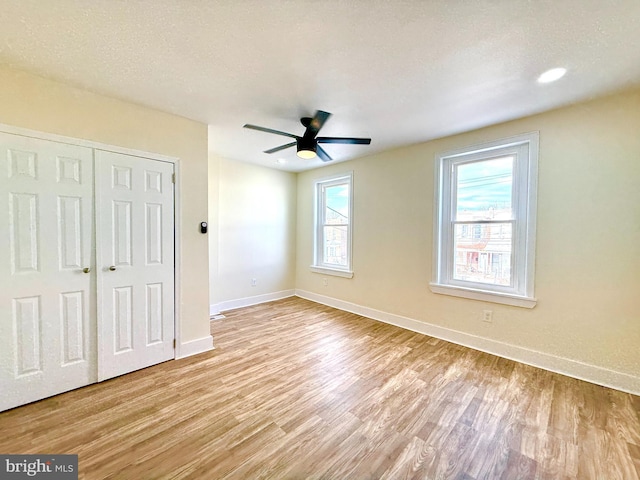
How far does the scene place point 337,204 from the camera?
4699mm

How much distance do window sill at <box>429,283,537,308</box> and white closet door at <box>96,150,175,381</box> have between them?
3.10 meters

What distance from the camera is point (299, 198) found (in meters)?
5.24

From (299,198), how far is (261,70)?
337 cm

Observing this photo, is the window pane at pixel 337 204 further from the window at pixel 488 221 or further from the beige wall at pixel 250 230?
the window at pixel 488 221

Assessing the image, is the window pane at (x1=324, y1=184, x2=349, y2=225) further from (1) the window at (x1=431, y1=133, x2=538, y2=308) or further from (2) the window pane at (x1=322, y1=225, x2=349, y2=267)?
(1) the window at (x1=431, y1=133, x2=538, y2=308)

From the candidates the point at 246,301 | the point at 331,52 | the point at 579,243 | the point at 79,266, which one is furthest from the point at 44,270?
the point at 579,243

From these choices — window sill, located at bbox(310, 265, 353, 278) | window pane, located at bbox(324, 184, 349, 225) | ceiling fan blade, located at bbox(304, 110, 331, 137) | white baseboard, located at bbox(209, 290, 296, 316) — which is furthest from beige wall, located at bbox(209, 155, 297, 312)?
ceiling fan blade, located at bbox(304, 110, 331, 137)

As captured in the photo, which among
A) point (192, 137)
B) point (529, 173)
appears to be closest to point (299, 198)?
point (192, 137)

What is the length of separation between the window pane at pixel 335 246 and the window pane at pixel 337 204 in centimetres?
14

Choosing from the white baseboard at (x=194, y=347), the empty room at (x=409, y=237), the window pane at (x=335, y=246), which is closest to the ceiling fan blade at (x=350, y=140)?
the empty room at (x=409, y=237)

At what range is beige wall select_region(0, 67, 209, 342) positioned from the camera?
1.94 meters

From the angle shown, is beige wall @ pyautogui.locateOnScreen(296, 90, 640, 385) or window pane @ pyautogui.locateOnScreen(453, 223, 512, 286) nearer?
beige wall @ pyautogui.locateOnScreen(296, 90, 640, 385)

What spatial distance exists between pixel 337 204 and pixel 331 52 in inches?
121

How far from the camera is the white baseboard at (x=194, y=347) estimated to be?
2.70 meters
